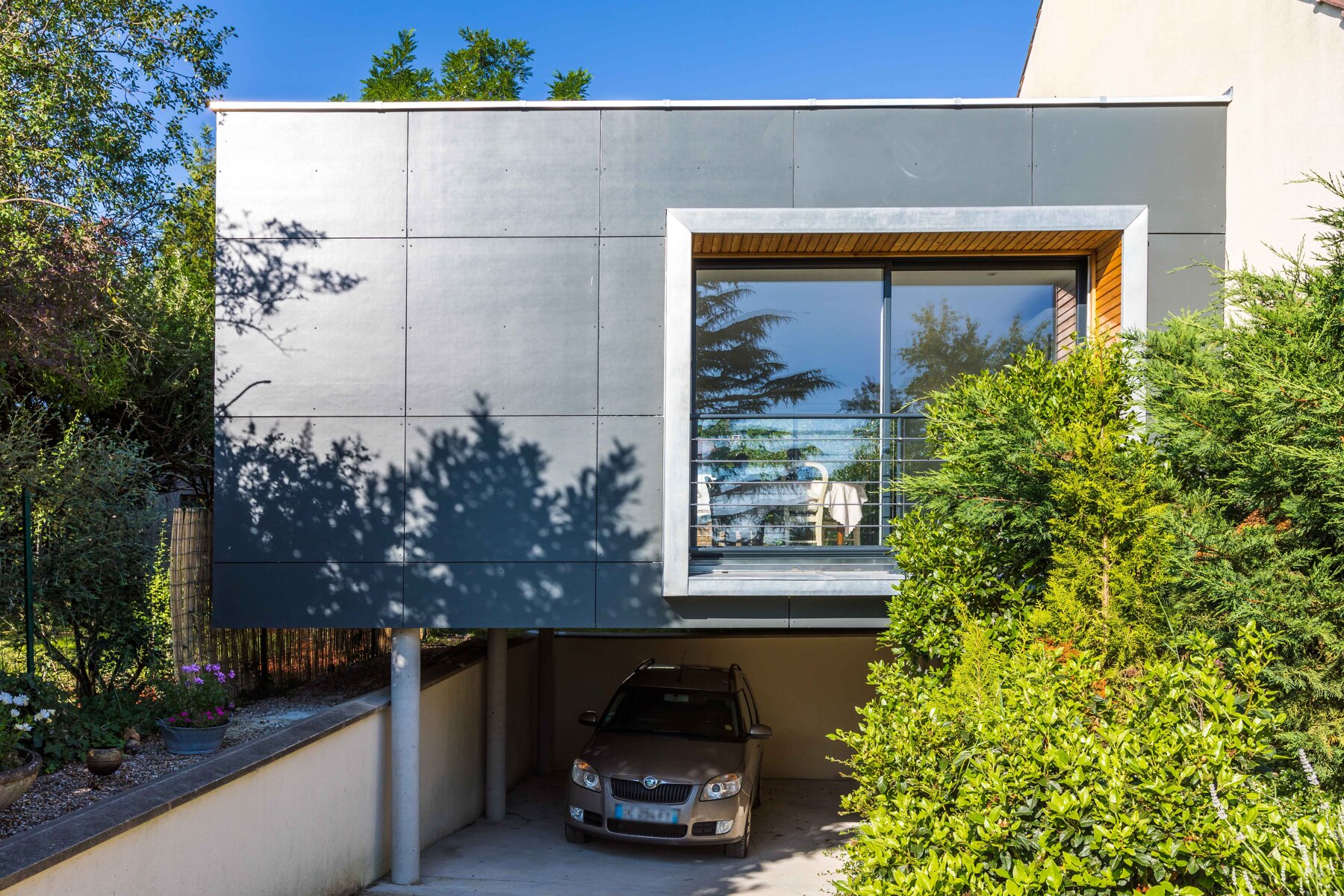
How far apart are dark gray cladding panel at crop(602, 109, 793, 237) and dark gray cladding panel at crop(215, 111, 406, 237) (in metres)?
1.63

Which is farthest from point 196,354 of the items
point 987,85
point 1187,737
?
point 987,85

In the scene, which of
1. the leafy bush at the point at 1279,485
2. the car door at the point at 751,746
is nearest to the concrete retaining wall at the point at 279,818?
the car door at the point at 751,746

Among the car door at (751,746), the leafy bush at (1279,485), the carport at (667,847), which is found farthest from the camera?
the car door at (751,746)

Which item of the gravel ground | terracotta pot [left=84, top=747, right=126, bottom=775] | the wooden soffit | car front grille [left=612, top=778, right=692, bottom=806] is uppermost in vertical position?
the wooden soffit

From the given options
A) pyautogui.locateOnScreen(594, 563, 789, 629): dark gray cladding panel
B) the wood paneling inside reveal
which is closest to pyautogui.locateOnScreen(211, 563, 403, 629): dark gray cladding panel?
pyautogui.locateOnScreen(594, 563, 789, 629): dark gray cladding panel

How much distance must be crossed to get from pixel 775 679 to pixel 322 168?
28.1 ft

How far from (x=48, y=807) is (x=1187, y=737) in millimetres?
5222

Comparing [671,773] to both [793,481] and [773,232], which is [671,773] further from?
[773,232]

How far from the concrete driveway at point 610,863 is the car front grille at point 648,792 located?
0.59 m

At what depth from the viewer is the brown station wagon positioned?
8.09 m

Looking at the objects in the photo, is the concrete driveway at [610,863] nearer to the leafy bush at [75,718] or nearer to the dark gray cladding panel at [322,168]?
the leafy bush at [75,718]

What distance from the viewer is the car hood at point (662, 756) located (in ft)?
26.9

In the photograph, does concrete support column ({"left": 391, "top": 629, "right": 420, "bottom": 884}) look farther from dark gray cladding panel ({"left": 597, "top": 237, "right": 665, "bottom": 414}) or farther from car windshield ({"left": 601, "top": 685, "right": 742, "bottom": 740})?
dark gray cladding panel ({"left": 597, "top": 237, "right": 665, "bottom": 414})

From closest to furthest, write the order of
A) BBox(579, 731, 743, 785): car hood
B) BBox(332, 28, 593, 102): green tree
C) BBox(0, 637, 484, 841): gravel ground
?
BBox(0, 637, 484, 841): gravel ground → BBox(579, 731, 743, 785): car hood → BBox(332, 28, 593, 102): green tree
